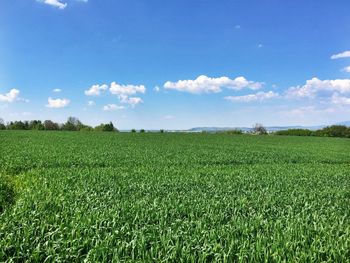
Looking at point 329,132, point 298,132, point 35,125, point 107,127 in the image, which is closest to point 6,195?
point 298,132

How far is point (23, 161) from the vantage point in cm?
1795

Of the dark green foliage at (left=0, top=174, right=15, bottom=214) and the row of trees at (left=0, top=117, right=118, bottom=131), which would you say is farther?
the row of trees at (left=0, top=117, right=118, bottom=131)

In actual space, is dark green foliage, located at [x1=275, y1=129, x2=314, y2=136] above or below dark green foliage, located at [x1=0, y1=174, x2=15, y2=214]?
above

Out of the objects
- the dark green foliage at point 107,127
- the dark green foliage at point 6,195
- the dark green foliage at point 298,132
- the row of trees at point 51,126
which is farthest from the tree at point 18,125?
the dark green foliage at point 6,195

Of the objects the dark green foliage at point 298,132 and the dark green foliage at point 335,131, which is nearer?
the dark green foliage at point 335,131

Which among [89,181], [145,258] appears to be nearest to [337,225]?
[145,258]

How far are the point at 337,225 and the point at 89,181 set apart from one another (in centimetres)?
755

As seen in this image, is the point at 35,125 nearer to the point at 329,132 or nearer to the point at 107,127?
the point at 107,127

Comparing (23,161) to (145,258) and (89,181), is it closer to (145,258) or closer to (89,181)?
(89,181)

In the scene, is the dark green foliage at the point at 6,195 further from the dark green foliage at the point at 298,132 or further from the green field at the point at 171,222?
the dark green foliage at the point at 298,132

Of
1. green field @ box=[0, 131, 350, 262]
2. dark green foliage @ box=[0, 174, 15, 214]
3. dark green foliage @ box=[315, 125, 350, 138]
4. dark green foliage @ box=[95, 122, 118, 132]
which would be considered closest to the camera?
green field @ box=[0, 131, 350, 262]

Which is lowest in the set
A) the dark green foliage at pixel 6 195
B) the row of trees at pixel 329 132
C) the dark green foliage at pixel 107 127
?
the dark green foliage at pixel 6 195

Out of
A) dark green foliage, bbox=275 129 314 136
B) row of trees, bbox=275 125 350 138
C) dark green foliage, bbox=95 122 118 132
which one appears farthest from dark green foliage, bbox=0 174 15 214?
dark green foliage, bbox=95 122 118 132

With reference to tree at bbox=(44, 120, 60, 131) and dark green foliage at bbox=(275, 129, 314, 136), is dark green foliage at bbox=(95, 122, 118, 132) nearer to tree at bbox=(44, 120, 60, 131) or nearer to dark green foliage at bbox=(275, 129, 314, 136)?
tree at bbox=(44, 120, 60, 131)
